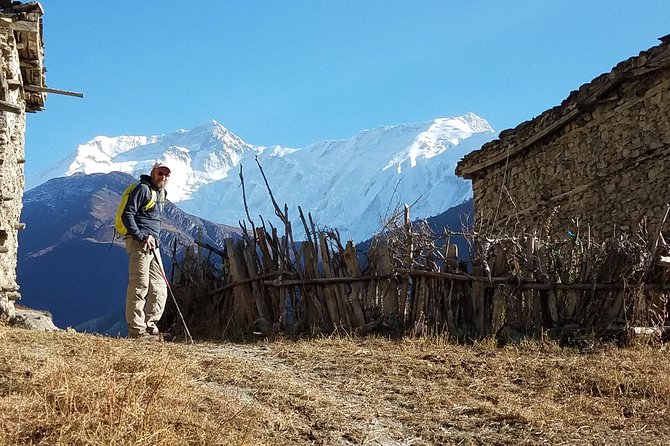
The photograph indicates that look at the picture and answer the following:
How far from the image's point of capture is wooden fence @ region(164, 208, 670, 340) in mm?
5961

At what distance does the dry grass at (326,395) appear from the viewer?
2.98 metres

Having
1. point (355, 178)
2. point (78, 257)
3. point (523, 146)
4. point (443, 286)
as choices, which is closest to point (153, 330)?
point (443, 286)

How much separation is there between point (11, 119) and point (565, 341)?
6531 millimetres

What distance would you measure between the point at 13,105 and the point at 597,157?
704cm

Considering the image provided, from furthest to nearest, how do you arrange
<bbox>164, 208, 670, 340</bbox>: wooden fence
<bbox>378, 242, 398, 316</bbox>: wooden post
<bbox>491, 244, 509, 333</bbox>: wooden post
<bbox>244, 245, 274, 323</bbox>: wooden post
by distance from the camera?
<bbox>244, 245, 274, 323</bbox>: wooden post < <bbox>378, 242, 398, 316</bbox>: wooden post < <bbox>491, 244, 509, 333</bbox>: wooden post < <bbox>164, 208, 670, 340</bbox>: wooden fence

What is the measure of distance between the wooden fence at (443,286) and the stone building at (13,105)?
243 centimetres

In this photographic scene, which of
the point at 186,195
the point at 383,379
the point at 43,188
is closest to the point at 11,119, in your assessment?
the point at 383,379

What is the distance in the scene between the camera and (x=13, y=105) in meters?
7.23

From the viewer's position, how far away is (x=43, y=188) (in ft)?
Result: 314

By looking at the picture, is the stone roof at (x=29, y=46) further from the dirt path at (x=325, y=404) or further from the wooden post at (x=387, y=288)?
the dirt path at (x=325, y=404)

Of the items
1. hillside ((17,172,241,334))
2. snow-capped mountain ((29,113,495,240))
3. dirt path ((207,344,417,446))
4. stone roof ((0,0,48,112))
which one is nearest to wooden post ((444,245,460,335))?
dirt path ((207,344,417,446))

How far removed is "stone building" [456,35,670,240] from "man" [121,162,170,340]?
10.6ft

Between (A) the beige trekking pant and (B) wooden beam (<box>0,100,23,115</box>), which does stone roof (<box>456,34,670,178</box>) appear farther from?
(B) wooden beam (<box>0,100,23,115</box>)

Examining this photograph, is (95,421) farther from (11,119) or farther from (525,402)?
(11,119)
